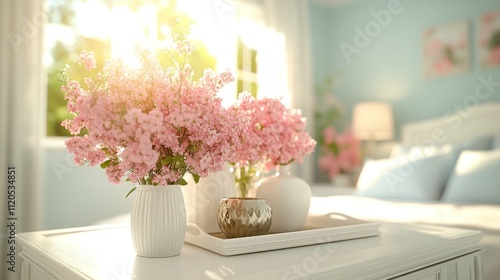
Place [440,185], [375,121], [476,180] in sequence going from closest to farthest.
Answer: [476,180], [440,185], [375,121]

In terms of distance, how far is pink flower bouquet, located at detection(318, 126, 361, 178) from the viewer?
429 centimetres

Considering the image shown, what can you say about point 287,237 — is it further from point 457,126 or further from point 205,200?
point 457,126

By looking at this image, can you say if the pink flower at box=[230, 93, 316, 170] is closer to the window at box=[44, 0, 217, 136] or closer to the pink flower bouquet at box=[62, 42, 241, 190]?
the pink flower bouquet at box=[62, 42, 241, 190]

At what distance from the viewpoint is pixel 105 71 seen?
1028mm

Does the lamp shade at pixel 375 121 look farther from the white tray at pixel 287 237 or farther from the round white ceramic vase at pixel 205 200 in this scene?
the round white ceramic vase at pixel 205 200

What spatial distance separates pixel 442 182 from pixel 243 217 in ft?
7.44

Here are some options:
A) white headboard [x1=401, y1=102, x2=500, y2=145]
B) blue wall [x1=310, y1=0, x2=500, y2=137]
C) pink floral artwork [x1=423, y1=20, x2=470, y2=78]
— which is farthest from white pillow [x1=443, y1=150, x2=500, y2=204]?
pink floral artwork [x1=423, y1=20, x2=470, y2=78]

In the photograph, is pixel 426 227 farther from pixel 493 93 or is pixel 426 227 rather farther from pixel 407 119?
pixel 407 119

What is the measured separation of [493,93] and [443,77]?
473 millimetres

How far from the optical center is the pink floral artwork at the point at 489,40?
11.7 feet

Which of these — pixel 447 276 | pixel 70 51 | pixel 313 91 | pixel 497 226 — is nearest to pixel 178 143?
pixel 447 276

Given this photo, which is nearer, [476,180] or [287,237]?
[287,237]

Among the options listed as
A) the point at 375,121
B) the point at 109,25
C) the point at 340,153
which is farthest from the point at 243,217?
the point at 340,153

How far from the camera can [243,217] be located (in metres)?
1.17
